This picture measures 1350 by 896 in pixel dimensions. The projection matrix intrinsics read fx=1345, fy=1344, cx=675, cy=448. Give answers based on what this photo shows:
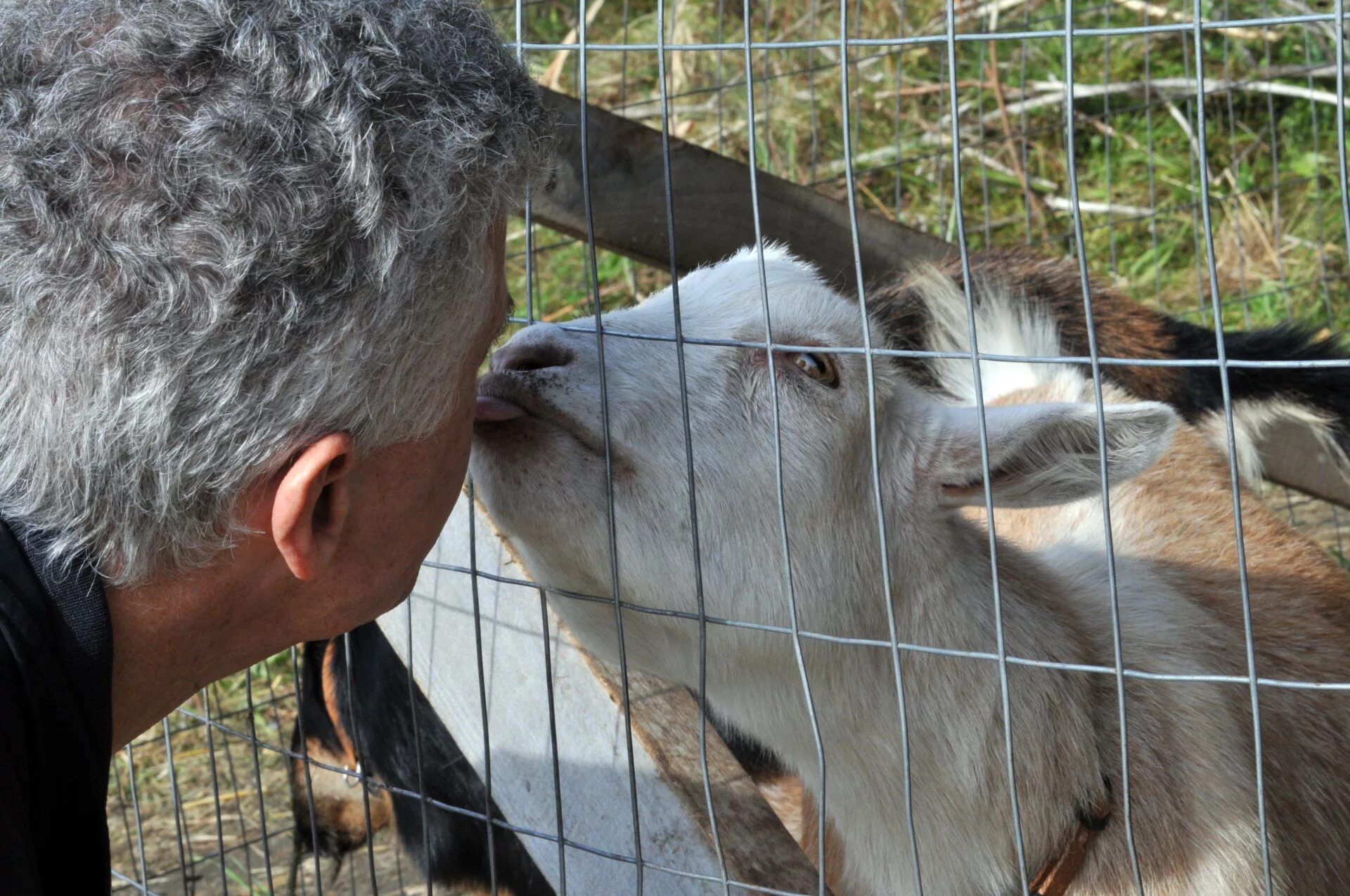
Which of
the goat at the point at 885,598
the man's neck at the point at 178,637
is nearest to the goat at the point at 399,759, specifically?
the goat at the point at 885,598

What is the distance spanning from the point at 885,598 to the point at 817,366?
38cm

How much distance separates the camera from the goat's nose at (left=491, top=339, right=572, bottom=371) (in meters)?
1.98

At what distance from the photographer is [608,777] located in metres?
2.19

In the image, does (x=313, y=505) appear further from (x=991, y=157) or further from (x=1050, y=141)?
(x=1050, y=141)

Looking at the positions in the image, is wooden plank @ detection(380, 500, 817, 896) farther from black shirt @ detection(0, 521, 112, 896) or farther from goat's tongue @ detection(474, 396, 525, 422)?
black shirt @ detection(0, 521, 112, 896)

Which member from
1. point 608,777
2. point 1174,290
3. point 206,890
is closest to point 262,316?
point 608,777

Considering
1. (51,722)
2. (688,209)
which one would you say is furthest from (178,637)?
(688,209)

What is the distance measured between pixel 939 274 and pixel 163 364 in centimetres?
238

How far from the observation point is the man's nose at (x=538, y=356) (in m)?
1.98

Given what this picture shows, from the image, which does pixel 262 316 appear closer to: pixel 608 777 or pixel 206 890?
pixel 608 777

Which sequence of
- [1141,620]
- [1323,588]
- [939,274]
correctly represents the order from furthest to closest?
[939,274] → [1323,588] → [1141,620]

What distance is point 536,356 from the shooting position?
1.98 meters

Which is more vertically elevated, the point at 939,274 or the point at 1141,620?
the point at 939,274

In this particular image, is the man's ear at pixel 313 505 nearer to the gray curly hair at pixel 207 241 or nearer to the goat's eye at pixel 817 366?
the gray curly hair at pixel 207 241
